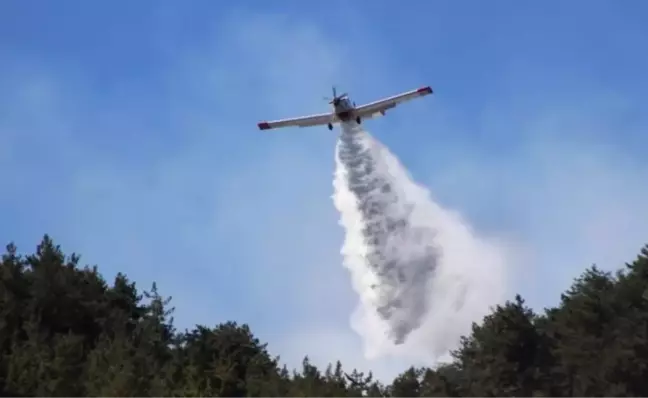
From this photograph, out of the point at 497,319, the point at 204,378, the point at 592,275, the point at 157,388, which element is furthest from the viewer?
the point at 592,275

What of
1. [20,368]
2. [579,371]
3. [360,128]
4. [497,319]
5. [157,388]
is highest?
[360,128]

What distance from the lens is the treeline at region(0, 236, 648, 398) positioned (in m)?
58.3

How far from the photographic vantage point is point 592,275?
246 feet

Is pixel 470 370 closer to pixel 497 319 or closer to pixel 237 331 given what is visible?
pixel 497 319

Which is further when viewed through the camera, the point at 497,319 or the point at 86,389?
the point at 497,319

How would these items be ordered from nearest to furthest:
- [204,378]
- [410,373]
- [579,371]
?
1. [204,378]
2. [579,371]
3. [410,373]

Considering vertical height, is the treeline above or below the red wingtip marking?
below

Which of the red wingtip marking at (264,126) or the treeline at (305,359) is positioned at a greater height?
the red wingtip marking at (264,126)

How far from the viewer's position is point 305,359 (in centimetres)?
5991

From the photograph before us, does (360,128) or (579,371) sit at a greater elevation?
(360,128)

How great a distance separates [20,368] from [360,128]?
1107 inches

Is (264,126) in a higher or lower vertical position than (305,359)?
higher

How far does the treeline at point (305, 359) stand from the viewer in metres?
58.3

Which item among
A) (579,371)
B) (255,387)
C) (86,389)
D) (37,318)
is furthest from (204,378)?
(579,371)
